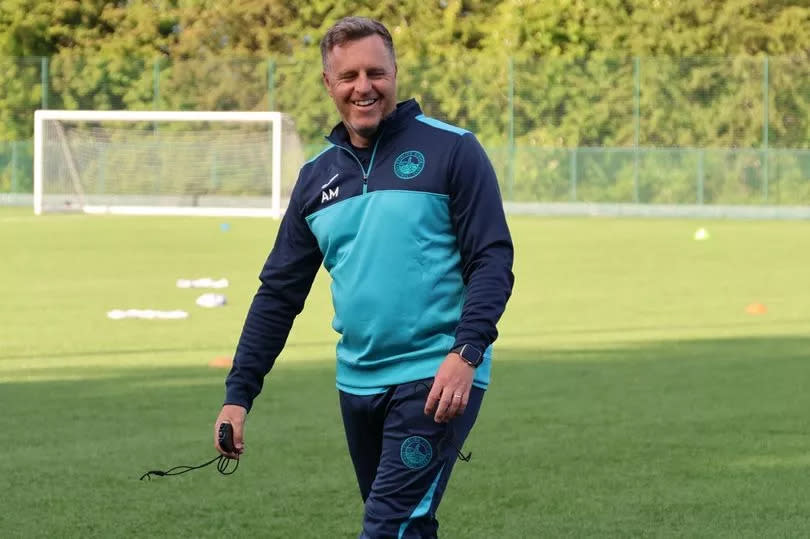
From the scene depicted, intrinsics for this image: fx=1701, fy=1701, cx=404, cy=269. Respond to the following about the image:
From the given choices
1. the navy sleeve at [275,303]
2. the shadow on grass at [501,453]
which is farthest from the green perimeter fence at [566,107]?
the navy sleeve at [275,303]

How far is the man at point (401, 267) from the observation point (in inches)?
172

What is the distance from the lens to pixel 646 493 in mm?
7305

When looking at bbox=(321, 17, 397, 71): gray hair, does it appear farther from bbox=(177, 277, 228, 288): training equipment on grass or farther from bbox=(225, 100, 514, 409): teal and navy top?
bbox=(177, 277, 228, 288): training equipment on grass

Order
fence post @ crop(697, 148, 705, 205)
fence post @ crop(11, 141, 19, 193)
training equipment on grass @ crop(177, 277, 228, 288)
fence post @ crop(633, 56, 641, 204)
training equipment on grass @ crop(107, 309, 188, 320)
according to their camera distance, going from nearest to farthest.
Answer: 1. training equipment on grass @ crop(107, 309, 188, 320)
2. training equipment on grass @ crop(177, 277, 228, 288)
3. fence post @ crop(697, 148, 705, 205)
4. fence post @ crop(633, 56, 641, 204)
5. fence post @ crop(11, 141, 19, 193)

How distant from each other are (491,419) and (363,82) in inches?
203

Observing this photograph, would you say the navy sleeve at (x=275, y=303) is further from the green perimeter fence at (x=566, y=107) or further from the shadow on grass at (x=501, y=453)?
the green perimeter fence at (x=566, y=107)

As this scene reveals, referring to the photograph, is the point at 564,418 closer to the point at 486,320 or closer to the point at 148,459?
the point at 148,459

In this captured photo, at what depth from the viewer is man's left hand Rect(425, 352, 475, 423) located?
13.8ft

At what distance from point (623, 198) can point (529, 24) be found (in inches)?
327

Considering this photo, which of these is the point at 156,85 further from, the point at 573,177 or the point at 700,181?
the point at 700,181

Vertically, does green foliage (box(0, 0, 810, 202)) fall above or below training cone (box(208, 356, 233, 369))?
above

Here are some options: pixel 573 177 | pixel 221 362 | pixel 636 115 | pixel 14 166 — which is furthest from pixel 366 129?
pixel 14 166

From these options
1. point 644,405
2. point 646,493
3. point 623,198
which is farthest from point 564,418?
point 623,198

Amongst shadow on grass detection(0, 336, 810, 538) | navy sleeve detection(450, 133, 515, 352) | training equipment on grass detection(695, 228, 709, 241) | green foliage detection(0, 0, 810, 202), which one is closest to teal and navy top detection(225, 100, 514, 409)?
navy sleeve detection(450, 133, 515, 352)
